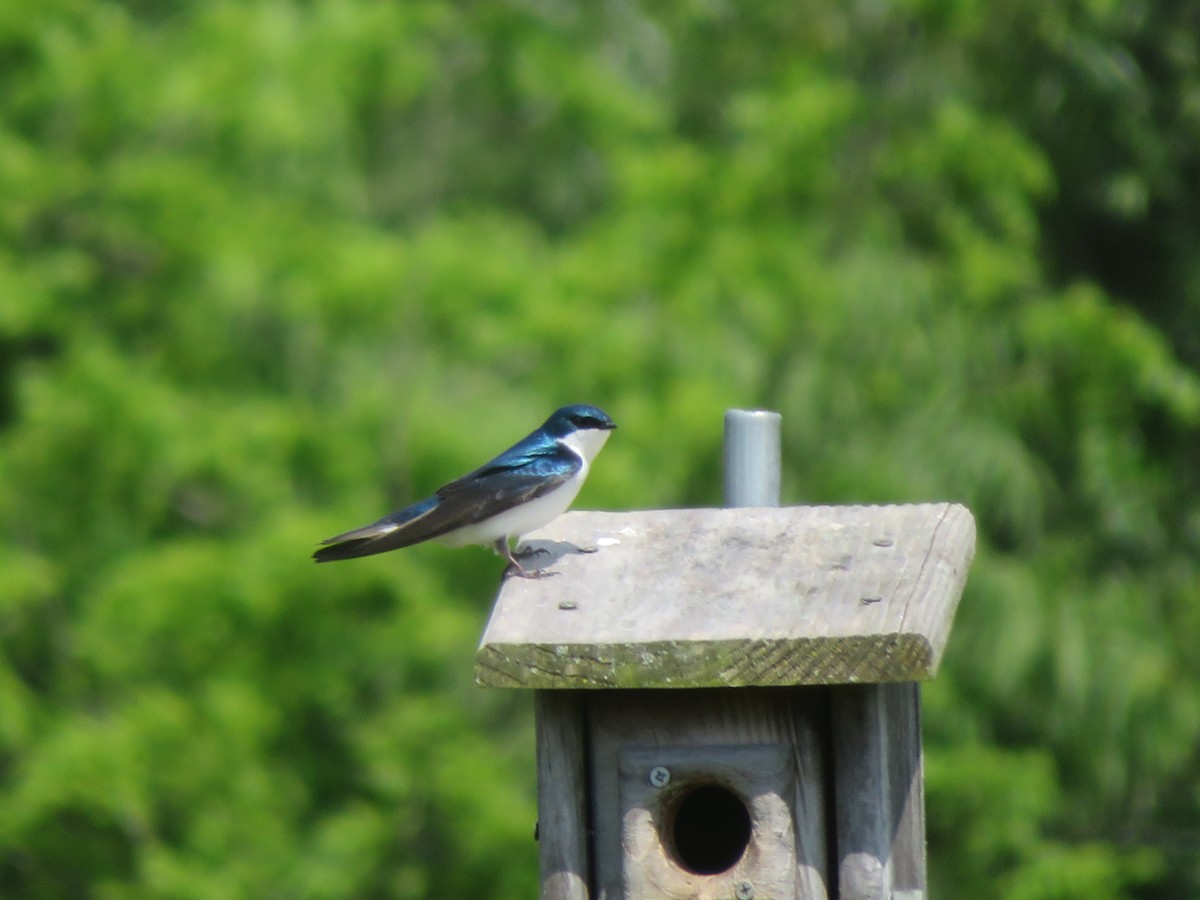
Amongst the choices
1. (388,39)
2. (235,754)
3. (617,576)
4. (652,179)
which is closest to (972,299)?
(652,179)

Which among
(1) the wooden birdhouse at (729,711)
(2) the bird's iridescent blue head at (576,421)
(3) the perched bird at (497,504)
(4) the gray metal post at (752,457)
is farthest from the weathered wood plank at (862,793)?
(2) the bird's iridescent blue head at (576,421)

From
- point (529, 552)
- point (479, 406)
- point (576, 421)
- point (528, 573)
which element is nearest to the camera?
point (528, 573)

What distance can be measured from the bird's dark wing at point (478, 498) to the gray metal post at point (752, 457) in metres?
0.29

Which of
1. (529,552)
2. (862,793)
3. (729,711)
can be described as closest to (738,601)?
(729,711)

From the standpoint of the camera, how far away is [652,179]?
267 inches

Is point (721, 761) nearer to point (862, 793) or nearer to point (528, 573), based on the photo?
point (862, 793)

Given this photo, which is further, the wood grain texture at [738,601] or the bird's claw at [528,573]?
the bird's claw at [528,573]

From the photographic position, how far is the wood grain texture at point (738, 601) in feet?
6.74

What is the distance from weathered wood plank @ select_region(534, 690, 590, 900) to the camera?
2238 mm

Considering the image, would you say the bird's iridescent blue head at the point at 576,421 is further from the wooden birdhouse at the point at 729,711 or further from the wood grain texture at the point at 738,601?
the wooden birdhouse at the point at 729,711

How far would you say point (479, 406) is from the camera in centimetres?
682

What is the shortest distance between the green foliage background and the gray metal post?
3.67m

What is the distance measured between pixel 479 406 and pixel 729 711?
4.67m

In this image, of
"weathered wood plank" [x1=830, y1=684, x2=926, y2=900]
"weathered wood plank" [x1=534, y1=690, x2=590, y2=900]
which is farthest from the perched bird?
"weathered wood plank" [x1=830, y1=684, x2=926, y2=900]
